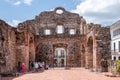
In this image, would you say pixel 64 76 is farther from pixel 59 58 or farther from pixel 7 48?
pixel 59 58

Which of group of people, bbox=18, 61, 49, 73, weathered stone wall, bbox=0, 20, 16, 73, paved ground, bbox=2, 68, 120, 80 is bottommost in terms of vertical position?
paved ground, bbox=2, 68, 120, 80

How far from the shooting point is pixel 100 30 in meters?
28.9

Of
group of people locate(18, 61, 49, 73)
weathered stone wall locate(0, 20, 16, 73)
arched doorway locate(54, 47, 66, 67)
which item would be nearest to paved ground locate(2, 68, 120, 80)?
weathered stone wall locate(0, 20, 16, 73)

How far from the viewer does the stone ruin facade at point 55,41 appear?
25734 mm

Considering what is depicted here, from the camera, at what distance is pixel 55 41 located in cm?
3709

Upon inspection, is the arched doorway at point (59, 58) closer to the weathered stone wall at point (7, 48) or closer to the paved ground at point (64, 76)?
the weathered stone wall at point (7, 48)

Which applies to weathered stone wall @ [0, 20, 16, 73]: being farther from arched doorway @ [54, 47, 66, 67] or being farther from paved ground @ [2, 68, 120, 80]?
arched doorway @ [54, 47, 66, 67]

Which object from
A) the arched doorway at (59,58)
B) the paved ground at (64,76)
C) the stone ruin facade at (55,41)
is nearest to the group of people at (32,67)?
the stone ruin facade at (55,41)

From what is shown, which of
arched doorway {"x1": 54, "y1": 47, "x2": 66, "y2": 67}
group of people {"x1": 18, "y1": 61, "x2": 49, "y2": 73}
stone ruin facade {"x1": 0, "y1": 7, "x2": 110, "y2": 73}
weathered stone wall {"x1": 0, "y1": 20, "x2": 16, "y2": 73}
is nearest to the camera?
weathered stone wall {"x1": 0, "y1": 20, "x2": 16, "y2": 73}

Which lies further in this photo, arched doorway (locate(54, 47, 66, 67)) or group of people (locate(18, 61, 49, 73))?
arched doorway (locate(54, 47, 66, 67))

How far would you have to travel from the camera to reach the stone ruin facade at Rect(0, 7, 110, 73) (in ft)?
84.4

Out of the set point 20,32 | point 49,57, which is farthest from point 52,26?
point 20,32

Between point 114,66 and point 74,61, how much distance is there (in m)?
16.2

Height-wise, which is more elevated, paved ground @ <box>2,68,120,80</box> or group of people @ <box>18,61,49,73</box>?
group of people @ <box>18,61,49,73</box>
